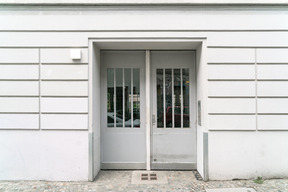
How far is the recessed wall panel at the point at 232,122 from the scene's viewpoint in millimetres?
4234

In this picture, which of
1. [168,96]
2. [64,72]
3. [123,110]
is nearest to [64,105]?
[64,72]

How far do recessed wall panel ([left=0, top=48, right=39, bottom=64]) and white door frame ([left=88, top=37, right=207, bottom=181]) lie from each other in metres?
1.21

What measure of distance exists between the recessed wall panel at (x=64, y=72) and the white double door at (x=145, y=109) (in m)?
0.66

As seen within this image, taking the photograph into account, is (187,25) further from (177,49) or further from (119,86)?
(119,86)

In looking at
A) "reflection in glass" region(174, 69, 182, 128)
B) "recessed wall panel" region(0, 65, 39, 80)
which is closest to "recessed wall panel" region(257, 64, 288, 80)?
"reflection in glass" region(174, 69, 182, 128)

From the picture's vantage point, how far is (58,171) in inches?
167

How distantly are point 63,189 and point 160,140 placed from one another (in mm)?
2328

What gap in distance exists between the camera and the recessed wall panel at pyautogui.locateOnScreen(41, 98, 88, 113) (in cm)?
425

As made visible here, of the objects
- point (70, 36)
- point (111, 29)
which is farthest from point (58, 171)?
point (111, 29)

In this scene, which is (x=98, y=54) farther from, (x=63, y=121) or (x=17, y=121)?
(x=17, y=121)

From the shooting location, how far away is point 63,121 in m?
4.25

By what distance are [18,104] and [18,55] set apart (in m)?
1.06

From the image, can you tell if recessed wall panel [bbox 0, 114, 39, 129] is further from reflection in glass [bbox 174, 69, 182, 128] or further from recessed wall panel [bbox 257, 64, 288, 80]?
recessed wall panel [bbox 257, 64, 288, 80]

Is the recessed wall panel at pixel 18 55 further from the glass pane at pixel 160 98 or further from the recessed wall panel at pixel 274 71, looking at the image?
the recessed wall panel at pixel 274 71
